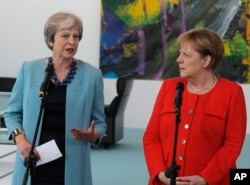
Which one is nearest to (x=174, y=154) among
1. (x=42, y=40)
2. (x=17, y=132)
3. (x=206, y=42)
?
(x=206, y=42)

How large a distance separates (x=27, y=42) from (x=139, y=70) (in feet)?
6.66

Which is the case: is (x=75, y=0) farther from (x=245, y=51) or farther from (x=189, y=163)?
(x=189, y=163)

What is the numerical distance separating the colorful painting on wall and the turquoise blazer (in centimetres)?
668

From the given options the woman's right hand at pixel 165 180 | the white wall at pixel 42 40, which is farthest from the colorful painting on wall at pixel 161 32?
the woman's right hand at pixel 165 180

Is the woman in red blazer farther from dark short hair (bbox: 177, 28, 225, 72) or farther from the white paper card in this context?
the white paper card

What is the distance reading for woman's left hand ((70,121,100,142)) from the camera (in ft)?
9.42

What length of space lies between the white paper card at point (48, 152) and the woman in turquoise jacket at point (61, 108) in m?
0.02

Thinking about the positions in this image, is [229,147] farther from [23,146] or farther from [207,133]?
[23,146]

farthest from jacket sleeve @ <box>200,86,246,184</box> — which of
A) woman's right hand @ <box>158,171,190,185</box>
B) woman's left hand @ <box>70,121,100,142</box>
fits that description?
woman's left hand @ <box>70,121,100,142</box>

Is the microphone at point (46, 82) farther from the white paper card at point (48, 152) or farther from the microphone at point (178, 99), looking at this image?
the microphone at point (178, 99)

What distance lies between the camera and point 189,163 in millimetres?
2979

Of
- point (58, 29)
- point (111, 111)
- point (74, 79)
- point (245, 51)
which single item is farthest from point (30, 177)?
point (245, 51)

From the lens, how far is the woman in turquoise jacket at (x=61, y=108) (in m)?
3.01

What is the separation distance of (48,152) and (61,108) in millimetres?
227
